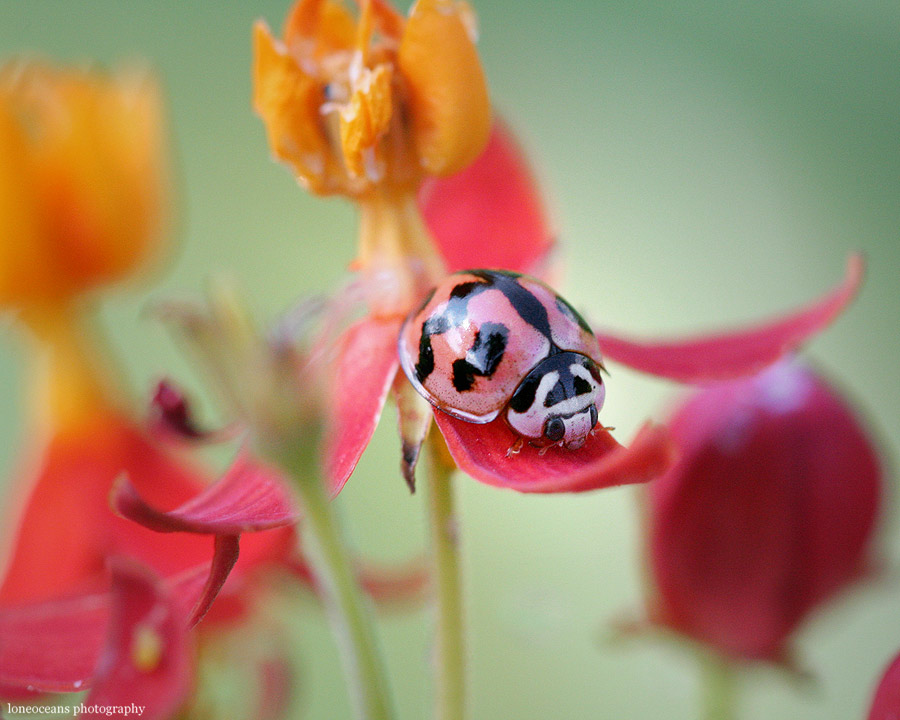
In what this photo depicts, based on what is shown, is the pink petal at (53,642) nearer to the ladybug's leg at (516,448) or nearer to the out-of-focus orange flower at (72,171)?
the ladybug's leg at (516,448)

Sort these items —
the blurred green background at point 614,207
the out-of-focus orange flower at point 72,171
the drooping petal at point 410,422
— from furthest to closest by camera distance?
the blurred green background at point 614,207, the out-of-focus orange flower at point 72,171, the drooping petal at point 410,422

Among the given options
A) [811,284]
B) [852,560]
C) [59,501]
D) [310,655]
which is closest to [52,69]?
[59,501]

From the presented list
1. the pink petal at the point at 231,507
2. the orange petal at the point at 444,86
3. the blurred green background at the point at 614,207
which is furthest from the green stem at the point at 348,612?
the blurred green background at the point at 614,207

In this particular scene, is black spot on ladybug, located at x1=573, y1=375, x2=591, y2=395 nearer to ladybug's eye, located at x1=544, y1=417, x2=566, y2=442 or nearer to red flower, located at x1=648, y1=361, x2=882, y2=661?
ladybug's eye, located at x1=544, y1=417, x2=566, y2=442

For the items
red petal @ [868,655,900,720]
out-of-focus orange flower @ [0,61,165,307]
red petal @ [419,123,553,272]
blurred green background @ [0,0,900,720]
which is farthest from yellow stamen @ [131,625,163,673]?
blurred green background @ [0,0,900,720]

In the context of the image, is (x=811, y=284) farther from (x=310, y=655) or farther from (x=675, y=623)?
(x=675, y=623)

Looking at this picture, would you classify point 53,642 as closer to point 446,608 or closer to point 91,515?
point 446,608

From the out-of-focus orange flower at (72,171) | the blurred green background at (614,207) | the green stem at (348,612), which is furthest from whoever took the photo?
the blurred green background at (614,207)
